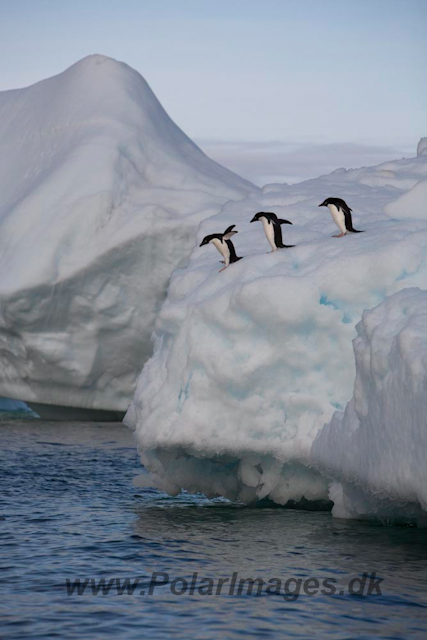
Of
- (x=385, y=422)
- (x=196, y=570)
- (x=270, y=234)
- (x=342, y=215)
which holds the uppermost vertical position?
(x=342, y=215)

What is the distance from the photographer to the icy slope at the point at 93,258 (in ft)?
78.6

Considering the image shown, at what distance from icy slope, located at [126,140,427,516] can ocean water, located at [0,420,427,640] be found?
22.4 inches

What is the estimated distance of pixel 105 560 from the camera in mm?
9977

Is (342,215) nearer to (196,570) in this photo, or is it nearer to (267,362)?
(267,362)

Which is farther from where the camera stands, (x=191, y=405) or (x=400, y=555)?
(x=191, y=405)

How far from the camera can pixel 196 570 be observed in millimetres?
9508

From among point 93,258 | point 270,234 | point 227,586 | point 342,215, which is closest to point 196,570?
point 227,586

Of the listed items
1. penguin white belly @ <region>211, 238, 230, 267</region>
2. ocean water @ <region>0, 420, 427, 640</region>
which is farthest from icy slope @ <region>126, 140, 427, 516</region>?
ocean water @ <region>0, 420, 427, 640</region>

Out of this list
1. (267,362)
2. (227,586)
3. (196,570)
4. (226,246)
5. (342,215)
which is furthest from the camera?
(226,246)

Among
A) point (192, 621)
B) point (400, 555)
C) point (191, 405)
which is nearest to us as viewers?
point (192, 621)

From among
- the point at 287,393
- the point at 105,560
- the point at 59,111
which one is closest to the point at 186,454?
the point at 287,393

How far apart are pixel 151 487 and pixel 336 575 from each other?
20.2 feet

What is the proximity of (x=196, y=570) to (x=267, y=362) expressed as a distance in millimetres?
3190

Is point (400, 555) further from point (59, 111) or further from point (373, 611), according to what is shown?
point (59, 111)
